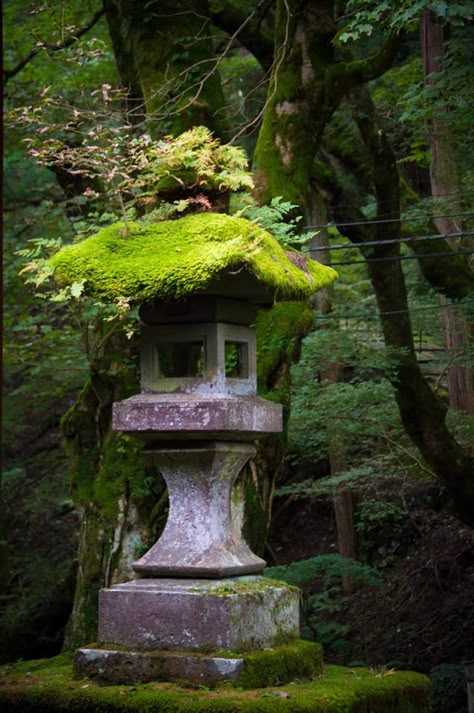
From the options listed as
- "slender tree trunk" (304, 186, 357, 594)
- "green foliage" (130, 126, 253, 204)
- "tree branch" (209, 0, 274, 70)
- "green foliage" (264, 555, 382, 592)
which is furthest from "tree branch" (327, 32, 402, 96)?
"green foliage" (264, 555, 382, 592)

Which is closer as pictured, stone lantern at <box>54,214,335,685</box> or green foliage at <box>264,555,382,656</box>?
stone lantern at <box>54,214,335,685</box>

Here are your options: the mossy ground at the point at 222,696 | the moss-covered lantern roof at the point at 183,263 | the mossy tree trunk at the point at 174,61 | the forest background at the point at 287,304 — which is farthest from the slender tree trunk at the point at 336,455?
the moss-covered lantern roof at the point at 183,263

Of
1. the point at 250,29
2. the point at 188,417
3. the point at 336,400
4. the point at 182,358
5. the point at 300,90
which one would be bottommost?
the point at 188,417

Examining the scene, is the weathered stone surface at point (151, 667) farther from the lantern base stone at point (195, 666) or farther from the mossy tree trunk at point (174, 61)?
the mossy tree trunk at point (174, 61)

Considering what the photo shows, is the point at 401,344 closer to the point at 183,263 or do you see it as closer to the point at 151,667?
the point at 183,263

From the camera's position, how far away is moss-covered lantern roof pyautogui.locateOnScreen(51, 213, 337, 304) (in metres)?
5.75

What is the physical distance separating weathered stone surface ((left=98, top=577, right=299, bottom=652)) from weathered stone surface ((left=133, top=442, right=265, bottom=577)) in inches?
4.0

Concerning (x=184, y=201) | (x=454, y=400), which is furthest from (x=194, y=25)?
(x=454, y=400)

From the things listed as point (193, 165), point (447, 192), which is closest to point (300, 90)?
point (193, 165)

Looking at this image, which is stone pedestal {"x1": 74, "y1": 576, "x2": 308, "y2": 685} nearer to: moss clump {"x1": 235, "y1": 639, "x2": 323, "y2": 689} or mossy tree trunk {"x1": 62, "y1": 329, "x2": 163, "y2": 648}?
moss clump {"x1": 235, "y1": 639, "x2": 323, "y2": 689}

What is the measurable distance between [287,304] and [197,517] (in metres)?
2.63

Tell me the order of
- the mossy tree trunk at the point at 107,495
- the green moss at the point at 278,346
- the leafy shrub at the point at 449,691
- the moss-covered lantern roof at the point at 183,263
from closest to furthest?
the moss-covered lantern roof at the point at 183,263
the mossy tree trunk at the point at 107,495
the green moss at the point at 278,346
the leafy shrub at the point at 449,691

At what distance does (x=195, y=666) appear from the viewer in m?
5.57

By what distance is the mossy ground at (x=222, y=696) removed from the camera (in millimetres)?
5254
